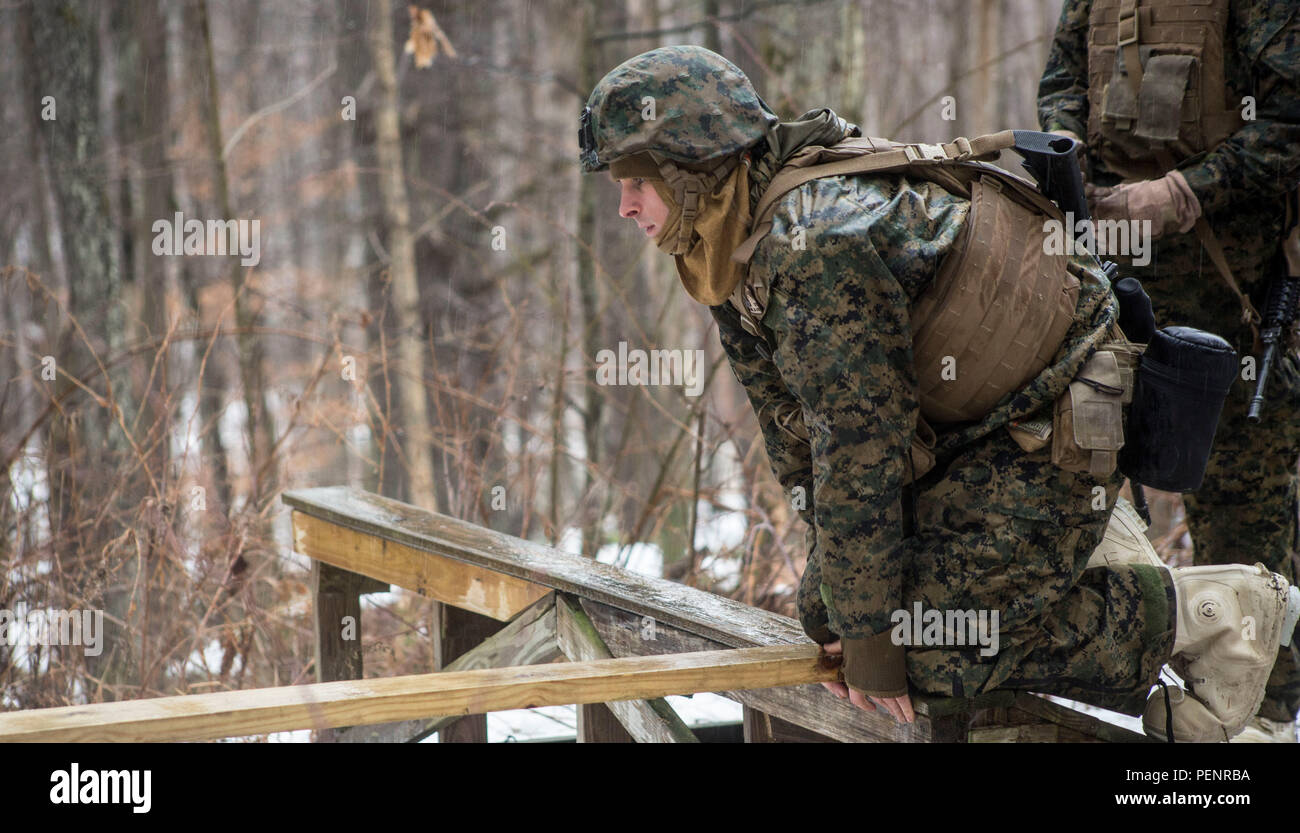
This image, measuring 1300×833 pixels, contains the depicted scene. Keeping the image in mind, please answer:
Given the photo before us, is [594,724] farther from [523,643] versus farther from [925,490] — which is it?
[925,490]

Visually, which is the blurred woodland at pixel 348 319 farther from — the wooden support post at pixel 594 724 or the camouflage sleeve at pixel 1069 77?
the wooden support post at pixel 594 724

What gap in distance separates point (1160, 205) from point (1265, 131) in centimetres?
31

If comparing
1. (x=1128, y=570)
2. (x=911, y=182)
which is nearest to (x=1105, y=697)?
(x=1128, y=570)

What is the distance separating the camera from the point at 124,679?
175 inches

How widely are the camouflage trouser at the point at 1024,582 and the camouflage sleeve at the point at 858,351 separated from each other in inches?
3.4

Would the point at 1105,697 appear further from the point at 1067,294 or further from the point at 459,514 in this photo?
the point at 459,514

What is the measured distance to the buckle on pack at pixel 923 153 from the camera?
2359mm

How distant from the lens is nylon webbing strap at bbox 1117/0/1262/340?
10.1 feet

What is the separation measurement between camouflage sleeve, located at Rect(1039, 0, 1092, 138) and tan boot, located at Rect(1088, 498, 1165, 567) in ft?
3.81

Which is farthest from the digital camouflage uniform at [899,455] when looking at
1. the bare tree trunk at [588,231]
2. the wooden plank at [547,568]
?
the bare tree trunk at [588,231]

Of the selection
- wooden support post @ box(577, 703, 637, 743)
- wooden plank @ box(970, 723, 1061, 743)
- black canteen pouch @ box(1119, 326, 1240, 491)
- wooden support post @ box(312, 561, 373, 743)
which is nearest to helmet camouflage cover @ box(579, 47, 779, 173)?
black canteen pouch @ box(1119, 326, 1240, 491)

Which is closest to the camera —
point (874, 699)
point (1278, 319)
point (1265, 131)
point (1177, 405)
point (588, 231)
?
point (1177, 405)

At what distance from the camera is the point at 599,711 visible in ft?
11.8

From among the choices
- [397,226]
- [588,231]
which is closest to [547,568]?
[588,231]
